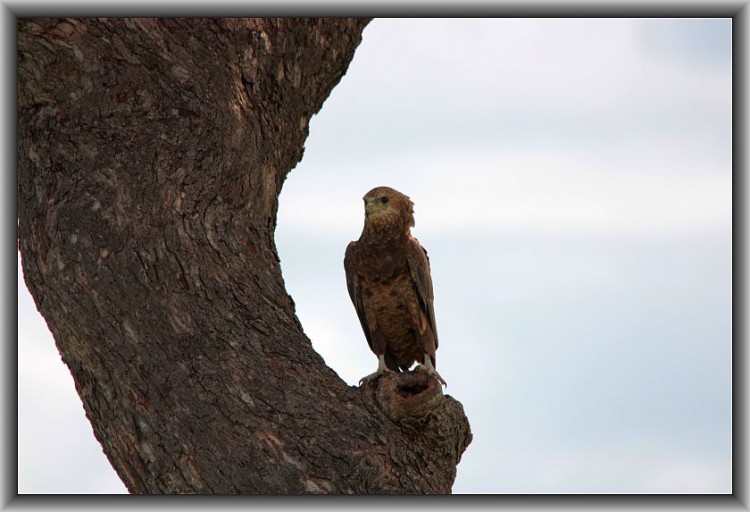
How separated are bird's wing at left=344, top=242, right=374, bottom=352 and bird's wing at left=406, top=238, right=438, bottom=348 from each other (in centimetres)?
32

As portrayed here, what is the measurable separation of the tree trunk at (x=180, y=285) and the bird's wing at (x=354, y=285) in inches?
44.2

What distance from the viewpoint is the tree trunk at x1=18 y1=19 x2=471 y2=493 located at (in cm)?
423

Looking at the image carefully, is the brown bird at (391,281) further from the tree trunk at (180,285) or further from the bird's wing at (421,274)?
the tree trunk at (180,285)

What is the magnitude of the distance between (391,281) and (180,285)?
178cm

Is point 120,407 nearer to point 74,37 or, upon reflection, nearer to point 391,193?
point 74,37

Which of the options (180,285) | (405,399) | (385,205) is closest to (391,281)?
(385,205)

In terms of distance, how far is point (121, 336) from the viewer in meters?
4.38

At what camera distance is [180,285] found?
14.7ft

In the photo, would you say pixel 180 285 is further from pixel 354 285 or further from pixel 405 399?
pixel 354 285

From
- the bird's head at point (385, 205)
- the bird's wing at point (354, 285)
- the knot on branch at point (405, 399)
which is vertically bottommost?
the knot on branch at point (405, 399)

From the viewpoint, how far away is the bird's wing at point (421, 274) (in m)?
5.98

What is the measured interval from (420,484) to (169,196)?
64.0 inches

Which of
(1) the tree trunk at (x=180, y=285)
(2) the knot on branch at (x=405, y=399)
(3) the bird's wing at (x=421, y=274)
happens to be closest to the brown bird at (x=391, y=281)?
(3) the bird's wing at (x=421, y=274)

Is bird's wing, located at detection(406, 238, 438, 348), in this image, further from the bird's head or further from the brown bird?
the bird's head
